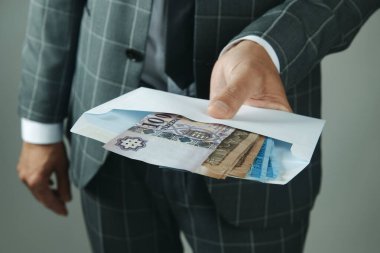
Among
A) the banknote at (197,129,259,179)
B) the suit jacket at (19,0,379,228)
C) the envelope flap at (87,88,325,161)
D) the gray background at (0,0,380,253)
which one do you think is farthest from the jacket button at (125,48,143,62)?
the gray background at (0,0,380,253)

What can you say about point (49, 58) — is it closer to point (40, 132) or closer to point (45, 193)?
point (40, 132)

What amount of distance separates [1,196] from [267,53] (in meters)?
0.90

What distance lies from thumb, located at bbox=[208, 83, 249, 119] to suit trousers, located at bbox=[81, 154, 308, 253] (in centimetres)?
22

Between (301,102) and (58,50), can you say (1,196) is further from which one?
(301,102)

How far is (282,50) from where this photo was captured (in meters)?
0.69

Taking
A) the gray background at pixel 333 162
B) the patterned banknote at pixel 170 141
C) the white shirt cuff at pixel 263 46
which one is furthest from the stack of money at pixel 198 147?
the gray background at pixel 333 162

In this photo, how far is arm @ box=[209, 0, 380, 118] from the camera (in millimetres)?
582

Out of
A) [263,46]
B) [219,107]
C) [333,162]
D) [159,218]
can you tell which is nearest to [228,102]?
[219,107]

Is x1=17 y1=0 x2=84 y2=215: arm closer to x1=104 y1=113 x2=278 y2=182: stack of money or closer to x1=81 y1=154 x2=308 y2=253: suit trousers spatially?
x1=81 y1=154 x2=308 y2=253: suit trousers

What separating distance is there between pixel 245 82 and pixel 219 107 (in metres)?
0.04

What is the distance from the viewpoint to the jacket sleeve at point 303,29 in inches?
26.9

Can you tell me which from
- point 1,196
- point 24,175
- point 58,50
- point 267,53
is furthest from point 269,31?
point 1,196

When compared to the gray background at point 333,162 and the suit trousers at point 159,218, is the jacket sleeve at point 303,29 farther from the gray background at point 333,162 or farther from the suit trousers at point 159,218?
the gray background at point 333,162

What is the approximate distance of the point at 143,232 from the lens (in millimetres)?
880
